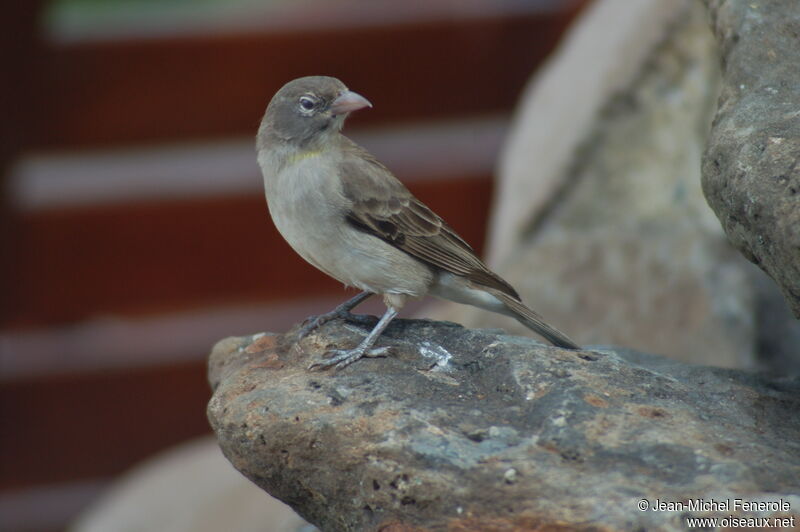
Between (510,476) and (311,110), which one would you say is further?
(311,110)

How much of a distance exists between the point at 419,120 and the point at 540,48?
116 centimetres

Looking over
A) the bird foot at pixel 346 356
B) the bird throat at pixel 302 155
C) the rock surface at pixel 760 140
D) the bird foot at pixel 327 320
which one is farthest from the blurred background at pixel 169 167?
the bird foot at pixel 346 356

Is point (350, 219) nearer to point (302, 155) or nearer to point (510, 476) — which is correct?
point (302, 155)

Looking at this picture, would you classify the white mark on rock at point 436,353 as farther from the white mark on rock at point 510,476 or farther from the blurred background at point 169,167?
the blurred background at point 169,167

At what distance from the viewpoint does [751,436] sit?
3.53 meters

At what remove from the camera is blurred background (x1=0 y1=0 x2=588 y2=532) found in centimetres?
802

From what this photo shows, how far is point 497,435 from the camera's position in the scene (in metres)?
3.40

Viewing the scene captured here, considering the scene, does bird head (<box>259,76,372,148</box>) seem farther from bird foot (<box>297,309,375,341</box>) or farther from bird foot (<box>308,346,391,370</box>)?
bird foot (<box>308,346,391,370</box>)

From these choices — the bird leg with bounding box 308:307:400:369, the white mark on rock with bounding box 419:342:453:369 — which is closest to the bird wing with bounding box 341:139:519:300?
the bird leg with bounding box 308:307:400:369

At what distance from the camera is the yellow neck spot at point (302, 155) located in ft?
15.4

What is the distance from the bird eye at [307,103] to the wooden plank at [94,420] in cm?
459

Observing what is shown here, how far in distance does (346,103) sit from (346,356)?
1.27 m

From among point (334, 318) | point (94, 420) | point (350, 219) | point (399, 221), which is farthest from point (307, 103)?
point (94, 420)

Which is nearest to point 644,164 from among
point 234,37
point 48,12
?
point 234,37
